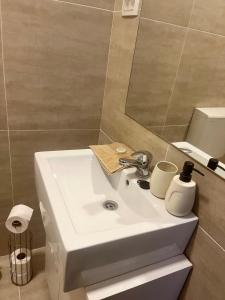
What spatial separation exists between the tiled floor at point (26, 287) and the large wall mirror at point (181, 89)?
1.19m

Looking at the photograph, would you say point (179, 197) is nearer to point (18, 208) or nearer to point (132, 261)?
point (132, 261)

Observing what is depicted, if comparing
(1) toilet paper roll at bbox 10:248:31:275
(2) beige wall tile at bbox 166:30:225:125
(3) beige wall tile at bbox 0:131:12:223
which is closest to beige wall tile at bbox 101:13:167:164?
(2) beige wall tile at bbox 166:30:225:125

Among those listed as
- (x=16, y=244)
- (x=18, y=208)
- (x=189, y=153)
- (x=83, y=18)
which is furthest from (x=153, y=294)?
(x=83, y=18)

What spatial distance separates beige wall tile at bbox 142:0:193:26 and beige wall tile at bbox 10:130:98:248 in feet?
2.35

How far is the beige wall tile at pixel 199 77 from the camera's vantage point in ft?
2.64

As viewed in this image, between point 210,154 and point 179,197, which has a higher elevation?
point 210,154

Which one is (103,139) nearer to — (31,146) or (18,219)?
(31,146)

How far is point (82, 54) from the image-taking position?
1261 millimetres

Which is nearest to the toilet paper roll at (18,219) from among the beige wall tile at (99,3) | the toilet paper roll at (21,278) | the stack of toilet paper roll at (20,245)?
the stack of toilet paper roll at (20,245)

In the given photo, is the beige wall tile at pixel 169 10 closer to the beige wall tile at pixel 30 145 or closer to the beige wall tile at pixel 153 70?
the beige wall tile at pixel 153 70

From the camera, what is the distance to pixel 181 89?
0.94 metres

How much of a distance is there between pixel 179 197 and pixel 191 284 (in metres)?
0.37

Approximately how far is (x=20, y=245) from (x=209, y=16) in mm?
1661

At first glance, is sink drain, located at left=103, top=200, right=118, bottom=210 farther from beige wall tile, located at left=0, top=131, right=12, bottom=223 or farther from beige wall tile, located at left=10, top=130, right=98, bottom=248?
beige wall tile, located at left=0, top=131, right=12, bottom=223
